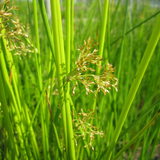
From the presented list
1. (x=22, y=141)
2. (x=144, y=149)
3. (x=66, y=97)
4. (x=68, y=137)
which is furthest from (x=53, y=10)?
(x=144, y=149)

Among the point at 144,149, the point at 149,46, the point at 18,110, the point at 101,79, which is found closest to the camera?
the point at 149,46

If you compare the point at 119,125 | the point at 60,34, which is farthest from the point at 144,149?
the point at 60,34

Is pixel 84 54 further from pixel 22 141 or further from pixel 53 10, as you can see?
pixel 22 141

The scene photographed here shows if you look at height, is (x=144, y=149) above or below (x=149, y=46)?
below

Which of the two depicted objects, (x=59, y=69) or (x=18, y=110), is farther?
(x=18, y=110)

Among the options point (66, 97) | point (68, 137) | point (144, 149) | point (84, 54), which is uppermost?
point (84, 54)

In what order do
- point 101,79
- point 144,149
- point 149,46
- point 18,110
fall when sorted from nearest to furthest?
1. point 149,46
2. point 101,79
3. point 18,110
4. point 144,149

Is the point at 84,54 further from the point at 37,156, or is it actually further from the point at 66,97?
the point at 37,156

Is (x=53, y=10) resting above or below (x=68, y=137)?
above

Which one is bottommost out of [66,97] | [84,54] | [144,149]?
[144,149]
